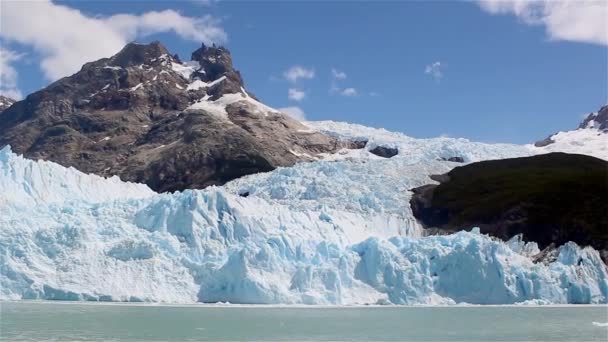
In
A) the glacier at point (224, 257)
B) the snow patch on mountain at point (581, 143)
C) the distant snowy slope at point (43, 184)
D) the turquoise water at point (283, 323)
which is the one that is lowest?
the turquoise water at point (283, 323)

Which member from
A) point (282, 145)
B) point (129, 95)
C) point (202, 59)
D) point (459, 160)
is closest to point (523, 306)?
point (459, 160)

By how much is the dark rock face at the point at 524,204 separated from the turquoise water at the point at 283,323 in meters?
27.9

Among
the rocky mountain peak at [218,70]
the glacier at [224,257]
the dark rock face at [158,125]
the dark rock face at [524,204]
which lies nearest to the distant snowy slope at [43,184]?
the glacier at [224,257]

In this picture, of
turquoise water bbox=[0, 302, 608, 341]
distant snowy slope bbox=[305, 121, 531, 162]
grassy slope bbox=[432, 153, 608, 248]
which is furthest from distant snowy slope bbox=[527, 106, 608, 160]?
turquoise water bbox=[0, 302, 608, 341]

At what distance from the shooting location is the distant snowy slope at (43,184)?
40531mm

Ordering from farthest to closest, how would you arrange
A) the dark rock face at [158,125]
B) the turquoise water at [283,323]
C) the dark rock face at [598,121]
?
1. the dark rock face at [598,121]
2. the dark rock face at [158,125]
3. the turquoise water at [283,323]

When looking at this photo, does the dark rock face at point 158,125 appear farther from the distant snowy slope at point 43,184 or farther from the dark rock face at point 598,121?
the dark rock face at point 598,121

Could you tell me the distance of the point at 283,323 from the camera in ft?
86.8

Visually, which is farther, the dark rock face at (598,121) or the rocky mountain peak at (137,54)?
the dark rock face at (598,121)

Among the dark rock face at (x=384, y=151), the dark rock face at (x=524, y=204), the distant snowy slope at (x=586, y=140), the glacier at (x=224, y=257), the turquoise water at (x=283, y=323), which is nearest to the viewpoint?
the turquoise water at (x=283, y=323)

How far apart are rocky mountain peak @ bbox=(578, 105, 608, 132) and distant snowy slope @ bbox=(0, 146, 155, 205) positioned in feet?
512

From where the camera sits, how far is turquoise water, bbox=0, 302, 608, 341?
2250cm

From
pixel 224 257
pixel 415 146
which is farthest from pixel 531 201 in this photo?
pixel 415 146

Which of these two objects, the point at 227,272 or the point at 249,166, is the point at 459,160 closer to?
the point at 249,166
